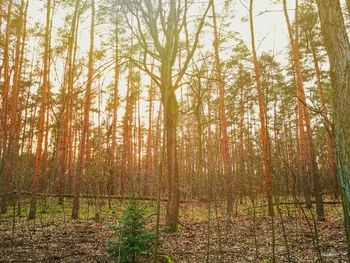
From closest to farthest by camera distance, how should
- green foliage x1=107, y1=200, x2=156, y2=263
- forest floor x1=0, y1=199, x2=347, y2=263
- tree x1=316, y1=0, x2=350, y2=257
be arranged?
tree x1=316, y1=0, x2=350, y2=257, green foliage x1=107, y1=200, x2=156, y2=263, forest floor x1=0, y1=199, x2=347, y2=263

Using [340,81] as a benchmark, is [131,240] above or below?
below

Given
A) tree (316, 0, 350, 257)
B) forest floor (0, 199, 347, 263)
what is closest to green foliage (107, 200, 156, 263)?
forest floor (0, 199, 347, 263)

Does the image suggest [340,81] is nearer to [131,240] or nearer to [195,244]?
[131,240]

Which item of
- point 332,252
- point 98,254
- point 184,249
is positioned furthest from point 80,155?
point 332,252

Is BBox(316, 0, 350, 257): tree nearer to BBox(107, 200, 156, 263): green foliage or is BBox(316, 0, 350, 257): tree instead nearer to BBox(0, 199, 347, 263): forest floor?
BBox(0, 199, 347, 263): forest floor

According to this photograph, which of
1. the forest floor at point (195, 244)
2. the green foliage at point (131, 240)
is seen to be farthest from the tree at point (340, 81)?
the green foliage at point (131, 240)

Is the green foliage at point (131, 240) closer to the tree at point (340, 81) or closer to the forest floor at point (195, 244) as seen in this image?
the forest floor at point (195, 244)

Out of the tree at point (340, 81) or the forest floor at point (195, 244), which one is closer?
the tree at point (340, 81)

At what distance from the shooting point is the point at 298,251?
189 inches

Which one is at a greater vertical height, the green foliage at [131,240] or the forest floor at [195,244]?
the green foliage at [131,240]

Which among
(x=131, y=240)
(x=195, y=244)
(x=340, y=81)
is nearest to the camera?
(x=340, y=81)

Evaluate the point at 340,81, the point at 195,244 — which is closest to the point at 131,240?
the point at 195,244

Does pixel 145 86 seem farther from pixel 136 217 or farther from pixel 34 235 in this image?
Answer: pixel 136 217

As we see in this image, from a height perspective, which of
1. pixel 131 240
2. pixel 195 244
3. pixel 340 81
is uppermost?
pixel 340 81
